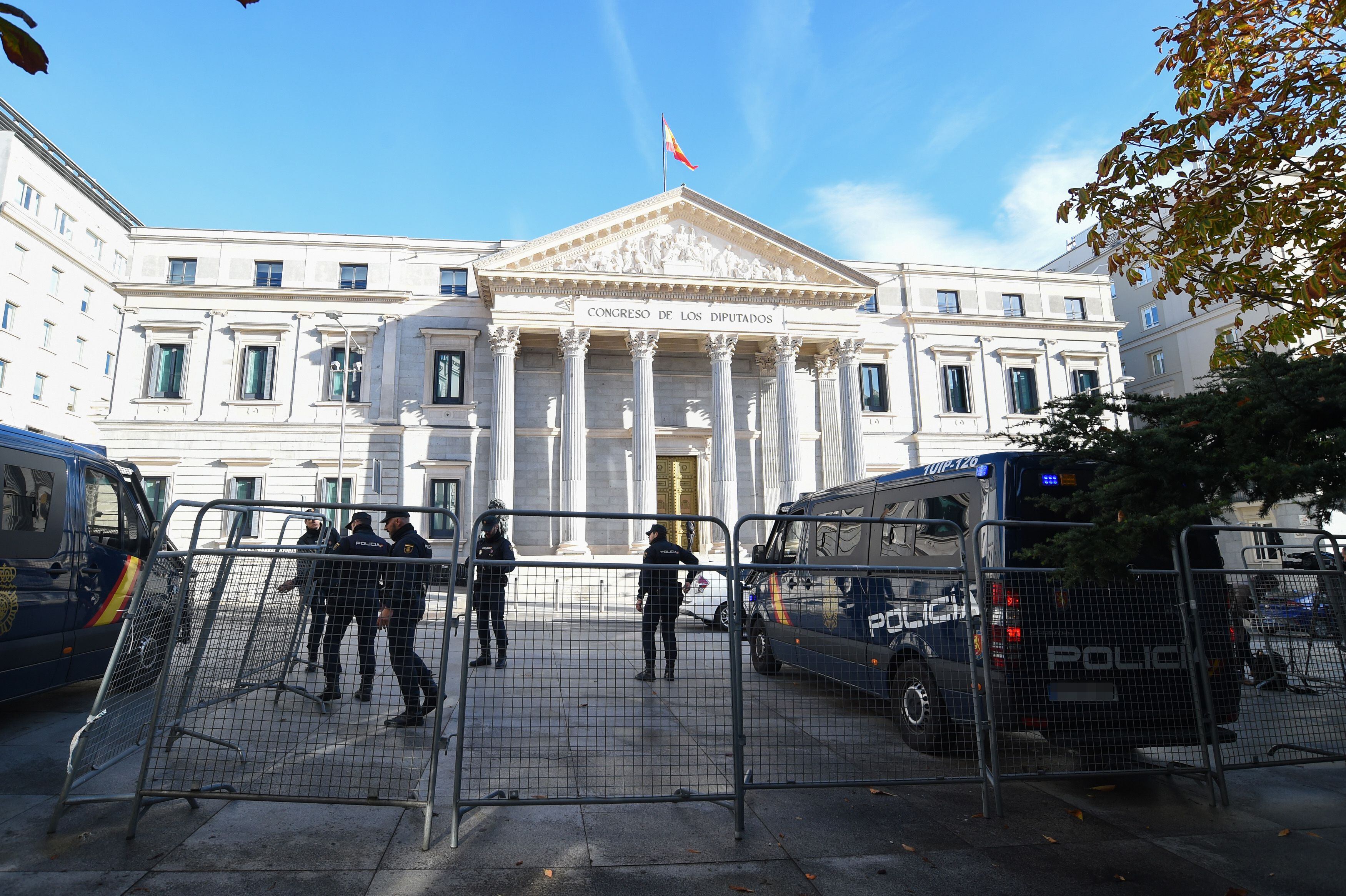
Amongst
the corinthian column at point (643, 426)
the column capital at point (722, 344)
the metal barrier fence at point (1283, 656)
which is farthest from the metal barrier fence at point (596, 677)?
the column capital at point (722, 344)

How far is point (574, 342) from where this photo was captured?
89.5 feet

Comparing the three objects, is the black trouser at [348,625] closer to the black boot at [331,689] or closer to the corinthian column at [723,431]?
the black boot at [331,689]

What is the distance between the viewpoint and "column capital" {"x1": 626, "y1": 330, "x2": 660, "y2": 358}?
90.0 feet

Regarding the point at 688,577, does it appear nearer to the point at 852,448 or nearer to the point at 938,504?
the point at 938,504

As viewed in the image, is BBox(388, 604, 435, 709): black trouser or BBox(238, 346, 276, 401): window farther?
BBox(238, 346, 276, 401): window

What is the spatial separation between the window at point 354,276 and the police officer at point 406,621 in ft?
86.9

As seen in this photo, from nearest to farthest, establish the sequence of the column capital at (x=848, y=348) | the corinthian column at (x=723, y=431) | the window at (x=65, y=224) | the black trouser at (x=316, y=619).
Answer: the black trouser at (x=316, y=619), the corinthian column at (x=723, y=431), the column capital at (x=848, y=348), the window at (x=65, y=224)

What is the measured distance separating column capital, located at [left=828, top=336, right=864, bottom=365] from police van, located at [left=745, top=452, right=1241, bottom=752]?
23.2 meters

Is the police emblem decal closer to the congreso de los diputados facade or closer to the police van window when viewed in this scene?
the police van window

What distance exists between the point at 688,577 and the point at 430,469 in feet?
82.3

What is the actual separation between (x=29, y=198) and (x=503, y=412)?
2255cm

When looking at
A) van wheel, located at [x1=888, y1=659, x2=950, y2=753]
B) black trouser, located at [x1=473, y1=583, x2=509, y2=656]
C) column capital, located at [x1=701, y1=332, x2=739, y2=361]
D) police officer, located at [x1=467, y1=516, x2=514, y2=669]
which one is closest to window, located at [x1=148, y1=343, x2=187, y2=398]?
column capital, located at [x1=701, y1=332, x2=739, y2=361]

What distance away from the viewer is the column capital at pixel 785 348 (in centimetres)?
2844

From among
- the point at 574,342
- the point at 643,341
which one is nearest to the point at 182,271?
the point at 574,342
